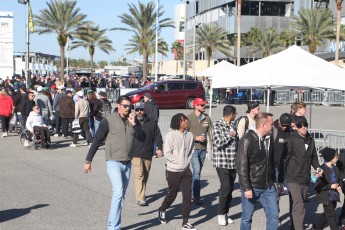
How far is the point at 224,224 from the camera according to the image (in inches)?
339

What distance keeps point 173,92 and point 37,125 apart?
15.9m

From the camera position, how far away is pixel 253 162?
6816 millimetres

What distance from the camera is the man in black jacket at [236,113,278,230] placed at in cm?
674

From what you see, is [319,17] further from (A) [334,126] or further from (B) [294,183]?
(B) [294,183]

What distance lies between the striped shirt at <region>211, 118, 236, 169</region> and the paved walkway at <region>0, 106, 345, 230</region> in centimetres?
91

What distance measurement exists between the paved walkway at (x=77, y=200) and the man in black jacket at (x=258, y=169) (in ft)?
5.41

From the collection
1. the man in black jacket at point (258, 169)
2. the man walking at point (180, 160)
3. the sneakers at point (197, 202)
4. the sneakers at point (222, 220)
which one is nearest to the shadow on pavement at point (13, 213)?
the man walking at point (180, 160)

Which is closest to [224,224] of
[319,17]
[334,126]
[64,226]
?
[64,226]

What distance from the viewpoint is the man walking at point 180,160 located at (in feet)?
27.3

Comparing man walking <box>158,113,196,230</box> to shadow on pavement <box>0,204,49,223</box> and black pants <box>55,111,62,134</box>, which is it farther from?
black pants <box>55,111,62,134</box>

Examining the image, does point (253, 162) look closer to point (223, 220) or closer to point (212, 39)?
point (223, 220)

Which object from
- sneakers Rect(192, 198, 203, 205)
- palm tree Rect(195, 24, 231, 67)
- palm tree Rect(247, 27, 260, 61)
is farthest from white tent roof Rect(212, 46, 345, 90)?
palm tree Rect(247, 27, 260, 61)

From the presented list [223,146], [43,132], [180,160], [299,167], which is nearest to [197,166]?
[223,146]

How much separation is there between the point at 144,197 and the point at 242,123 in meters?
2.05
